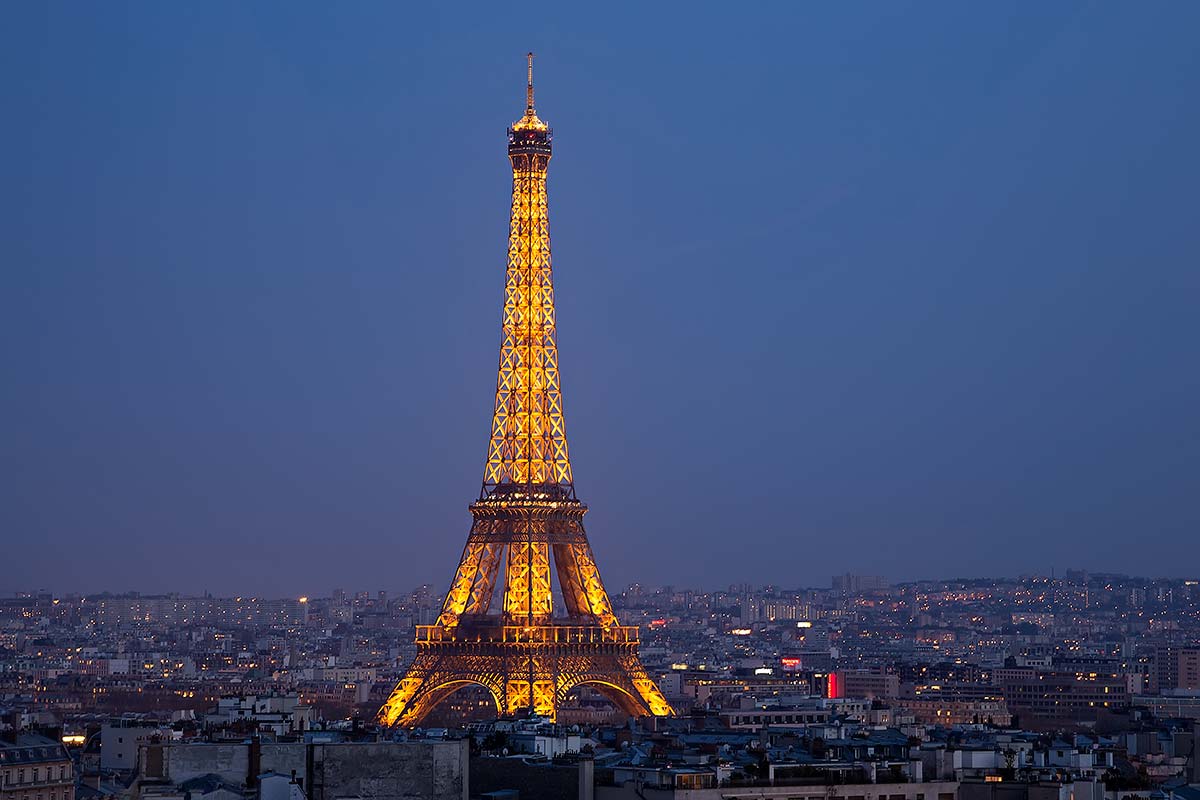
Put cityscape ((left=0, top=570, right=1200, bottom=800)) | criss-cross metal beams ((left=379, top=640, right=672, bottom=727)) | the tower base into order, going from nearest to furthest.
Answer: cityscape ((left=0, top=570, right=1200, bottom=800)) < criss-cross metal beams ((left=379, top=640, right=672, bottom=727)) < the tower base

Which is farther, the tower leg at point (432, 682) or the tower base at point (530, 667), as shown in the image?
the tower leg at point (432, 682)

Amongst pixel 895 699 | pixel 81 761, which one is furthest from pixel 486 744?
pixel 895 699

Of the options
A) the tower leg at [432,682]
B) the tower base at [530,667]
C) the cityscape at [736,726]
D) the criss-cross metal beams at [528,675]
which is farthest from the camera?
the tower leg at [432,682]

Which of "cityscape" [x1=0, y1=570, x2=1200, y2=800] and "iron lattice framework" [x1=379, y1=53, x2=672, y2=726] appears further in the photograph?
"iron lattice framework" [x1=379, y1=53, x2=672, y2=726]

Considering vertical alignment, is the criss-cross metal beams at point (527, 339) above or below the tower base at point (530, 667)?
above

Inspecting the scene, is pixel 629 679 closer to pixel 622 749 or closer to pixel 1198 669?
pixel 622 749

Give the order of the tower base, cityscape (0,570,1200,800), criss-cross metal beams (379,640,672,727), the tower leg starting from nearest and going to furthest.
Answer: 1. cityscape (0,570,1200,800)
2. criss-cross metal beams (379,640,672,727)
3. the tower base
4. the tower leg

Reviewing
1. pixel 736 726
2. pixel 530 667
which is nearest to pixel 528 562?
pixel 530 667

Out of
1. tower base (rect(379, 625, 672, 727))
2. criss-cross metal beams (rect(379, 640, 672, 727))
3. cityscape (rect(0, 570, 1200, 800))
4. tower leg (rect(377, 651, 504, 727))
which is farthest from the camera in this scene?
tower leg (rect(377, 651, 504, 727))

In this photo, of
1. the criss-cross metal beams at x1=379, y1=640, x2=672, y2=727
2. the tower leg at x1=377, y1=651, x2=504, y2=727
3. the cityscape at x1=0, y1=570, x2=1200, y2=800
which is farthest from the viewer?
the tower leg at x1=377, y1=651, x2=504, y2=727

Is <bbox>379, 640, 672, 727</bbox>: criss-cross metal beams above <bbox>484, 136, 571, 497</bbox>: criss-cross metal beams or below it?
below

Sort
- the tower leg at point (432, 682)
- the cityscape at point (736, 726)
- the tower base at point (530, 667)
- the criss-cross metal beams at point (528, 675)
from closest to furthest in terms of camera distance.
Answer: the cityscape at point (736, 726)
the criss-cross metal beams at point (528, 675)
the tower base at point (530, 667)
the tower leg at point (432, 682)
